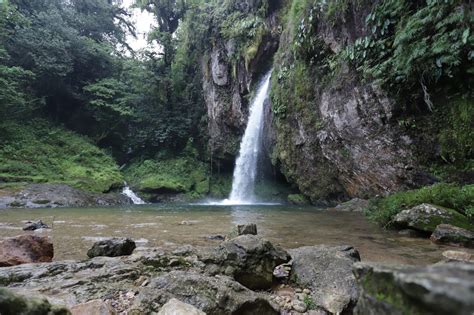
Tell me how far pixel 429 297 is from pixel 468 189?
582 cm

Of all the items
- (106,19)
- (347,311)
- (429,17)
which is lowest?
(347,311)

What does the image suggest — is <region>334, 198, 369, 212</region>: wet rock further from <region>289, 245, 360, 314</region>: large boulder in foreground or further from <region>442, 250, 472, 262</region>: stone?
<region>289, 245, 360, 314</region>: large boulder in foreground

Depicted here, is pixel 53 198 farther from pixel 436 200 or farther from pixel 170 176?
pixel 436 200

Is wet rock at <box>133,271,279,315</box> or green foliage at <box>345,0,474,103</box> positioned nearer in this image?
wet rock at <box>133,271,279,315</box>

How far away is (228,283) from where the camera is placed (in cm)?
242

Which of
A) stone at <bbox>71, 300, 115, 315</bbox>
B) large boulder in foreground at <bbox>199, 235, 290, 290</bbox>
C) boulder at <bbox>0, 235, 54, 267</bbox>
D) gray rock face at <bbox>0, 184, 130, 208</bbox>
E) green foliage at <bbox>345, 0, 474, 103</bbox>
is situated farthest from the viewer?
gray rock face at <bbox>0, 184, 130, 208</bbox>

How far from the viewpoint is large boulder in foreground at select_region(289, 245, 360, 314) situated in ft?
8.00

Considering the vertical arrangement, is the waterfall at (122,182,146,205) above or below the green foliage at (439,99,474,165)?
below

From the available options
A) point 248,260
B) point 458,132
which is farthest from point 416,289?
point 458,132

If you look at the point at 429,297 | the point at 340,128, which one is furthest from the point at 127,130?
the point at 429,297

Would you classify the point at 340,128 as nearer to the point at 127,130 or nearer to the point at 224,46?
the point at 224,46

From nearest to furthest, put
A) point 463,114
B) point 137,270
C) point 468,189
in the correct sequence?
point 137,270, point 468,189, point 463,114

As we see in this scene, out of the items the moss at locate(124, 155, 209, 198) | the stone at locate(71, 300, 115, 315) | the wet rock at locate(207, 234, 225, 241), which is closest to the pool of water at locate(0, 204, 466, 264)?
the wet rock at locate(207, 234, 225, 241)

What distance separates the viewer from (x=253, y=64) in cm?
1616
